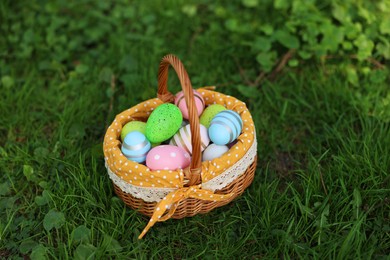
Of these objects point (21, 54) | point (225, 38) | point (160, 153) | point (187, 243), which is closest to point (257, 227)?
point (187, 243)

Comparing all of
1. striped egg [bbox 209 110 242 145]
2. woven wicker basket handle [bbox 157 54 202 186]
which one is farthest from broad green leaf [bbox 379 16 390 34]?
woven wicker basket handle [bbox 157 54 202 186]

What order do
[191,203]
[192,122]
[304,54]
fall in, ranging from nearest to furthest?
[192,122], [191,203], [304,54]

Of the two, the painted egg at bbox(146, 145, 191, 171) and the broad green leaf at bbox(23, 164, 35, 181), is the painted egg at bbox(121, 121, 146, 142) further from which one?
the broad green leaf at bbox(23, 164, 35, 181)

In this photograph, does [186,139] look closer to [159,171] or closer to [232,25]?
[159,171]

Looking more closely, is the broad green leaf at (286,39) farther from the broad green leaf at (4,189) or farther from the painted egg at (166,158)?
the broad green leaf at (4,189)

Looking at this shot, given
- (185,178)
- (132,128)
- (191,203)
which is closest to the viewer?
(185,178)

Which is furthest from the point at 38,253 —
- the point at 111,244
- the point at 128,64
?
the point at 128,64

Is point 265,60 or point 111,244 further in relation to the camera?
point 265,60
